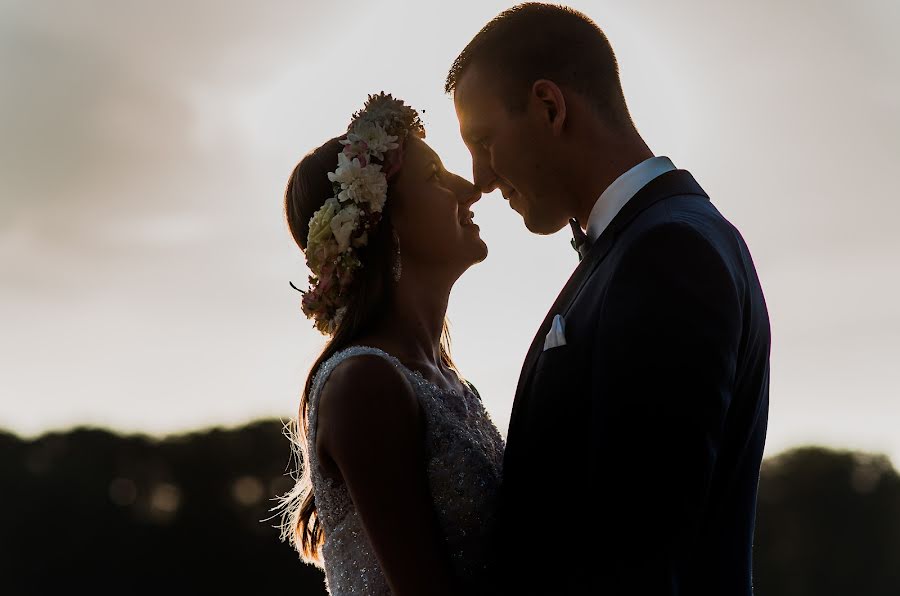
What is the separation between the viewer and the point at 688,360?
3.50m

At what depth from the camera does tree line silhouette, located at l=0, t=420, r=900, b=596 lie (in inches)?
1163

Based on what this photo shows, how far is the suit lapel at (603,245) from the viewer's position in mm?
4215

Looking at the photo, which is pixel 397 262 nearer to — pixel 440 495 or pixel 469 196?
pixel 469 196

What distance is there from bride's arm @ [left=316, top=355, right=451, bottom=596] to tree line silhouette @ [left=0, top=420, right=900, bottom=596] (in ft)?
79.7

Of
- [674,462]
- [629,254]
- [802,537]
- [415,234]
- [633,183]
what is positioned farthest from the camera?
[802,537]

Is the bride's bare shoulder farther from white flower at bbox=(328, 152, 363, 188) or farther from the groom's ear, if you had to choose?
the groom's ear

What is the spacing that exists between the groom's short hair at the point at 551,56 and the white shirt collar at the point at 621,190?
38 cm

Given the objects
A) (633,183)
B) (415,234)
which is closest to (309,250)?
(415,234)

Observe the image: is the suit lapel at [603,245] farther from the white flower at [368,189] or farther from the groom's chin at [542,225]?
the white flower at [368,189]

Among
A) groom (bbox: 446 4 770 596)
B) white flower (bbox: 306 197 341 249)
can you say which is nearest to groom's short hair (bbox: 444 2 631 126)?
groom (bbox: 446 4 770 596)

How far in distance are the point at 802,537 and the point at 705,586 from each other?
28161 millimetres

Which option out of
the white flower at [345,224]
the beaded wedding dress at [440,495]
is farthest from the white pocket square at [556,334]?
the white flower at [345,224]

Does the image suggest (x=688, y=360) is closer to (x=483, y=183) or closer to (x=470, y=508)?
(x=470, y=508)

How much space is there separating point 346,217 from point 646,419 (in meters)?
2.64
